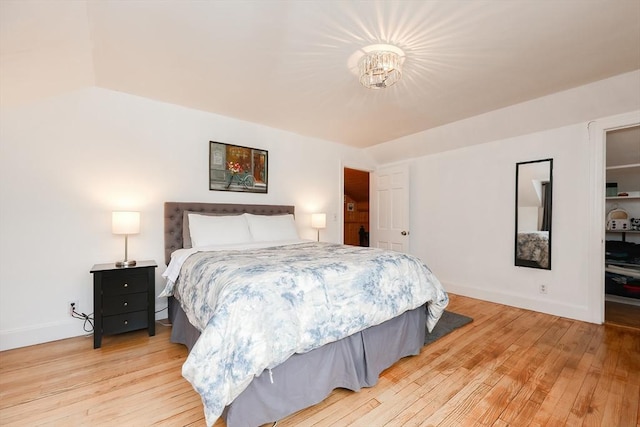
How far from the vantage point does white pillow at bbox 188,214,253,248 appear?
2.80m

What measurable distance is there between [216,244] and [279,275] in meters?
1.50

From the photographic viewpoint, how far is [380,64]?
198 centimetres


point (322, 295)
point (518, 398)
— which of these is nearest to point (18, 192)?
point (322, 295)

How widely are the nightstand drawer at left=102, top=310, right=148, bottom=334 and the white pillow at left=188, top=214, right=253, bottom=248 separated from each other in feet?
2.57

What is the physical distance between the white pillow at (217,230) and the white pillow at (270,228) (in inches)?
4.0

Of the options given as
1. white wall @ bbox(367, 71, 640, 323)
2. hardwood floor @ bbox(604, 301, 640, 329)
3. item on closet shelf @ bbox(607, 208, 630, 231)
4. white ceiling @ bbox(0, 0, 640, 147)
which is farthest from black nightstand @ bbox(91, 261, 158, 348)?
item on closet shelf @ bbox(607, 208, 630, 231)

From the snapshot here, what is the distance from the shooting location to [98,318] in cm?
232

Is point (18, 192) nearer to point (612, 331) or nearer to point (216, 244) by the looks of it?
point (216, 244)

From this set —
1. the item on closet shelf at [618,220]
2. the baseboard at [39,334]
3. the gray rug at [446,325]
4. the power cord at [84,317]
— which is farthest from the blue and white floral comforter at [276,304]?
the item on closet shelf at [618,220]

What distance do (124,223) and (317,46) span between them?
89.7 inches

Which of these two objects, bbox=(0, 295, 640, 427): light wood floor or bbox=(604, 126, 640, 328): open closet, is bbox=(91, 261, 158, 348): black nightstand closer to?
bbox=(0, 295, 640, 427): light wood floor

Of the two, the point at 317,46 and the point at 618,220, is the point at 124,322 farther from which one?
the point at 618,220

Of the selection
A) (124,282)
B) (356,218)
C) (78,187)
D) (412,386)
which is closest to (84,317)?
(124,282)

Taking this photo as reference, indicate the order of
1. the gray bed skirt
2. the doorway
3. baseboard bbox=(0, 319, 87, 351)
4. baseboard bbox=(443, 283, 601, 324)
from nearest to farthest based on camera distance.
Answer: the gray bed skirt < baseboard bbox=(0, 319, 87, 351) < baseboard bbox=(443, 283, 601, 324) < the doorway
